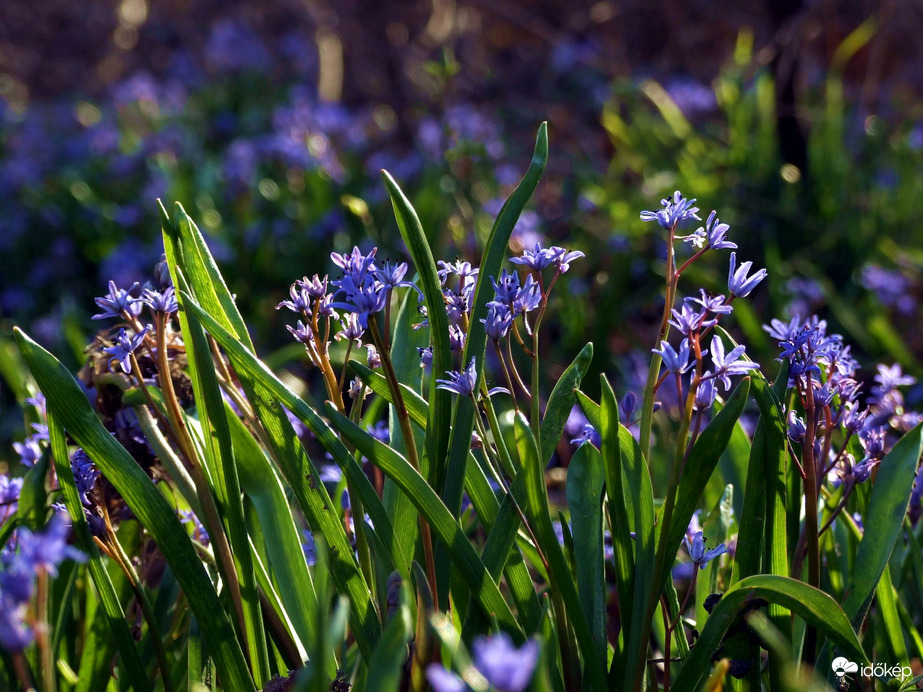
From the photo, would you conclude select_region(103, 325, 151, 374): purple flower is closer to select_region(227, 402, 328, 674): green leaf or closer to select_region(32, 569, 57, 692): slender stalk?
select_region(227, 402, 328, 674): green leaf

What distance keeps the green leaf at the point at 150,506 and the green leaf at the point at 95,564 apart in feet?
0.16

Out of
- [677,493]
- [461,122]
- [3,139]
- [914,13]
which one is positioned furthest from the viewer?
[914,13]

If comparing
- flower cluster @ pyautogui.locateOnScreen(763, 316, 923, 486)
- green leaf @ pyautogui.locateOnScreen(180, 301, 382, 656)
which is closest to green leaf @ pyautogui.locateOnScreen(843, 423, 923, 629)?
flower cluster @ pyautogui.locateOnScreen(763, 316, 923, 486)

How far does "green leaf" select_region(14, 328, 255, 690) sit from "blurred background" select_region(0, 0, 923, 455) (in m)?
1.14

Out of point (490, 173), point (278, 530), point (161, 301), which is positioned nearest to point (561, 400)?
point (278, 530)

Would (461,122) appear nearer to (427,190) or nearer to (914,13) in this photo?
(427,190)

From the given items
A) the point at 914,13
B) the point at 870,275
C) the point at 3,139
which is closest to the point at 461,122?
the point at 870,275

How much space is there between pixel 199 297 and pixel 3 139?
19.1ft

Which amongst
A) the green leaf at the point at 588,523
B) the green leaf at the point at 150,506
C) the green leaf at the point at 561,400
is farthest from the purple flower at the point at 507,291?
the green leaf at the point at 150,506

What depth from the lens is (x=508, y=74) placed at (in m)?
8.52

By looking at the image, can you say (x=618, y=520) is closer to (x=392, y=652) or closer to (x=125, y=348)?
(x=392, y=652)

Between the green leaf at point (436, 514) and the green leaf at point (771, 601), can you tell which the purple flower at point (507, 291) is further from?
the green leaf at point (771, 601)

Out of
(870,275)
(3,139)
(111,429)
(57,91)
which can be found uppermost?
(57,91)

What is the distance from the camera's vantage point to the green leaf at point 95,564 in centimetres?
111
